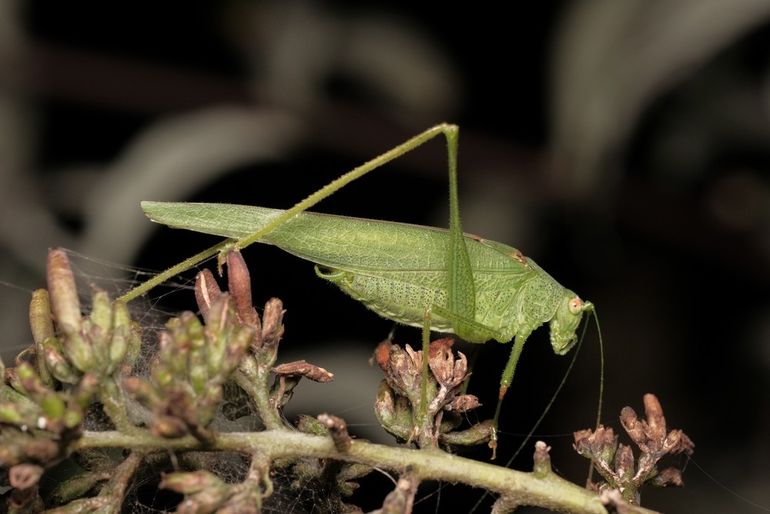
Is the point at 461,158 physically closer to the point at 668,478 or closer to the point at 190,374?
the point at 668,478

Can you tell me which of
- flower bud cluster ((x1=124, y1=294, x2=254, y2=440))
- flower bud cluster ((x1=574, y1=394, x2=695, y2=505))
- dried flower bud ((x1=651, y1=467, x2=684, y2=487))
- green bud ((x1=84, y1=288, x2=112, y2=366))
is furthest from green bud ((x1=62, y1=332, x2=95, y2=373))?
dried flower bud ((x1=651, y1=467, x2=684, y2=487))

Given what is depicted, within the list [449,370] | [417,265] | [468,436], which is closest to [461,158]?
[417,265]

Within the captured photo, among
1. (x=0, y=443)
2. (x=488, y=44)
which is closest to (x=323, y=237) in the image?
(x=0, y=443)

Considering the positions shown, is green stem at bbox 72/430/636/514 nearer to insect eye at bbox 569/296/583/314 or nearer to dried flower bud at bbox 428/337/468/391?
dried flower bud at bbox 428/337/468/391

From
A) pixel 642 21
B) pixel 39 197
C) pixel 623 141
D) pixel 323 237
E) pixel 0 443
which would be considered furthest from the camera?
pixel 39 197

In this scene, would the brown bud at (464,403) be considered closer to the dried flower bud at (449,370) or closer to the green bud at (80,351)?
the dried flower bud at (449,370)

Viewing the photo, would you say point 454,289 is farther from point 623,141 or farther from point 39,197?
point 39,197

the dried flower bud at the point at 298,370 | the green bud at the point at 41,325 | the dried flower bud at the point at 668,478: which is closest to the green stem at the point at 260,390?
the dried flower bud at the point at 298,370
